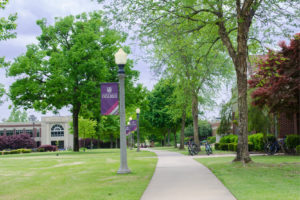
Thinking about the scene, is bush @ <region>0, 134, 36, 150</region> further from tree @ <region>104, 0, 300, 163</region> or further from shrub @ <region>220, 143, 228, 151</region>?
tree @ <region>104, 0, 300, 163</region>

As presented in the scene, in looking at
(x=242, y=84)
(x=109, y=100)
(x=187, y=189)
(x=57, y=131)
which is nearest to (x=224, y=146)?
(x=242, y=84)

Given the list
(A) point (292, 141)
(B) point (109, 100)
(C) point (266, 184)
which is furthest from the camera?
(A) point (292, 141)

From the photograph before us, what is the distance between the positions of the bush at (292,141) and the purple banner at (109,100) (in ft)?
45.8

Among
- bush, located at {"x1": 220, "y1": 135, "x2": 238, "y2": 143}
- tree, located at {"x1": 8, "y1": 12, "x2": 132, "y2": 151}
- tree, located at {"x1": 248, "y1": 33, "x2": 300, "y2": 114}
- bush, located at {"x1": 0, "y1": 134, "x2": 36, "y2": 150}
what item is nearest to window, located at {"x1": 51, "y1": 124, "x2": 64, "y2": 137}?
bush, located at {"x1": 0, "y1": 134, "x2": 36, "y2": 150}

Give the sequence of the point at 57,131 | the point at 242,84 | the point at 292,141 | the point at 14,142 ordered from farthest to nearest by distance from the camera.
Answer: the point at 57,131
the point at 14,142
the point at 292,141
the point at 242,84

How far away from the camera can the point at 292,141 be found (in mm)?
22344

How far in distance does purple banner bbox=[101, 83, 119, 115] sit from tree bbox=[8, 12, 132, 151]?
2002 cm

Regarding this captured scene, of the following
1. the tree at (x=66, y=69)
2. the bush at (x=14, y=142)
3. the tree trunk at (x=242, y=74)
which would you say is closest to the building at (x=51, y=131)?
the bush at (x=14, y=142)

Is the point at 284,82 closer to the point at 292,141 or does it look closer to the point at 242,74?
the point at 292,141

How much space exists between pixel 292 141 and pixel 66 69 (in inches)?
857

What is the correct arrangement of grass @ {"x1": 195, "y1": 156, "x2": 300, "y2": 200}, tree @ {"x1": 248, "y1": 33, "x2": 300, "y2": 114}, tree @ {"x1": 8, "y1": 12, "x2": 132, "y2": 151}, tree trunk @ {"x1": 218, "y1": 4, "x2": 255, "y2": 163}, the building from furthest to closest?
the building, tree @ {"x1": 8, "y1": 12, "x2": 132, "y2": 151}, tree @ {"x1": 248, "y1": 33, "x2": 300, "y2": 114}, tree trunk @ {"x1": 218, "y1": 4, "x2": 255, "y2": 163}, grass @ {"x1": 195, "y1": 156, "x2": 300, "y2": 200}

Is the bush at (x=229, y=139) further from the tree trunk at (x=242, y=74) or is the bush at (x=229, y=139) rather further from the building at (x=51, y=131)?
the building at (x=51, y=131)

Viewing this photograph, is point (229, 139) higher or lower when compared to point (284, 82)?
lower

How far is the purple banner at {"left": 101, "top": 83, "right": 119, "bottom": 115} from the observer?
13.2m
